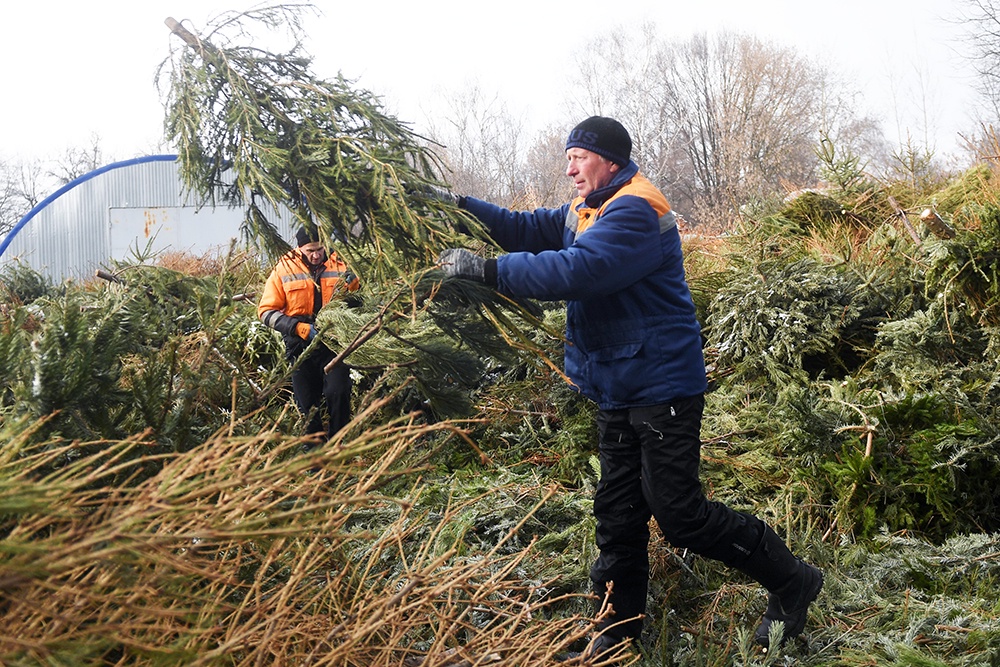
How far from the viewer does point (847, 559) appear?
3.66 metres

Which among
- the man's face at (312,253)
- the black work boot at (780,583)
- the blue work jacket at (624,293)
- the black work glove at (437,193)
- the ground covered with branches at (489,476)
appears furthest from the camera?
the man's face at (312,253)

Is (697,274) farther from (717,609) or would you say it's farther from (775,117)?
(775,117)

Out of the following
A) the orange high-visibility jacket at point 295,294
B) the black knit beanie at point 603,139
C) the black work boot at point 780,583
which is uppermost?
the black knit beanie at point 603,139

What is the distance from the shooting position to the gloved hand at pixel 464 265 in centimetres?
294

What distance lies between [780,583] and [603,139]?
1.80 m

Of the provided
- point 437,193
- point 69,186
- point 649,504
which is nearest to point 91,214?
point 69,186

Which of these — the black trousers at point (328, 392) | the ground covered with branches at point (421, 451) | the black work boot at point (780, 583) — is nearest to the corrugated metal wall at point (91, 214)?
the black trousers at point (328, 392)

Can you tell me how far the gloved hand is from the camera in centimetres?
294

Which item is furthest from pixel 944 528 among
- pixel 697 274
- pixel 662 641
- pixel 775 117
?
pixel 775 117

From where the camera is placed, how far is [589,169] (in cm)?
314

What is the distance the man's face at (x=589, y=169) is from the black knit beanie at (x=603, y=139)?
19 millimetres

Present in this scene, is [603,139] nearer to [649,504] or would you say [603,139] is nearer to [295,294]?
[649,504]

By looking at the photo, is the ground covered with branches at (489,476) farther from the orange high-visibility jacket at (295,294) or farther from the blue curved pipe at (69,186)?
the blue curved pipe at (69,186)

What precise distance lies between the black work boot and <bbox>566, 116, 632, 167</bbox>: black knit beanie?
1.53 meters
